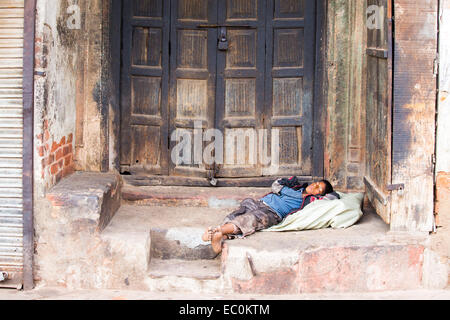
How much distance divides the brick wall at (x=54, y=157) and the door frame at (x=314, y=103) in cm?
43

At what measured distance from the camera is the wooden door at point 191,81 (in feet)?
20.5

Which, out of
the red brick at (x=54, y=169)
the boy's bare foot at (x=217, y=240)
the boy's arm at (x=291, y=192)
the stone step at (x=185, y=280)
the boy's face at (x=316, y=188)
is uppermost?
the red brick at (x=54, y=169)

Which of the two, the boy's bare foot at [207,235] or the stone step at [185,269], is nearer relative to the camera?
the stone step at [185,269]

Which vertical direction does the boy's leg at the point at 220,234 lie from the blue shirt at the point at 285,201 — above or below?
below

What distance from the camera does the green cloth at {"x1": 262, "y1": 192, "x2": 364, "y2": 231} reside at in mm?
5688

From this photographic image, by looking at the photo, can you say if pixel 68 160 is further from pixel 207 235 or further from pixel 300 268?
pixel 300 268

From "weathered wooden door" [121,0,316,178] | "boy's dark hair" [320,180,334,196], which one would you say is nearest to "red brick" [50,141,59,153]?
"weathered wooden door" [121,0,316,178]

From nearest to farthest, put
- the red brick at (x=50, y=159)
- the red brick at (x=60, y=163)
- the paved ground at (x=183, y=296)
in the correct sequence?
1. the paved ground at (x=183, y=296)
2. the red brick at (x=50, y=159)
3. the red brick at (x=60, y=163)

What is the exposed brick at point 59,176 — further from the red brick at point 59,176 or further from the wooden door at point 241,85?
the wooden door at point 241,85

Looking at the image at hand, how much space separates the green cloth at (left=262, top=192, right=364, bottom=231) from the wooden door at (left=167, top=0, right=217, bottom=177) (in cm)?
107

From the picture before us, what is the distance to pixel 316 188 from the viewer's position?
5.90 metres

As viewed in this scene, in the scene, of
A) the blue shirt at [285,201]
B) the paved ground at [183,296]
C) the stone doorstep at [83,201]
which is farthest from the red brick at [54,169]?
the blue shirt at [285,201]

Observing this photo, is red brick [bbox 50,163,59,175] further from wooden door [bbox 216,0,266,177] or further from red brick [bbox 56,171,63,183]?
wooden door [bbox 216,0,266,177]

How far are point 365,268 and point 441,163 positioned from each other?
0.98 meters
